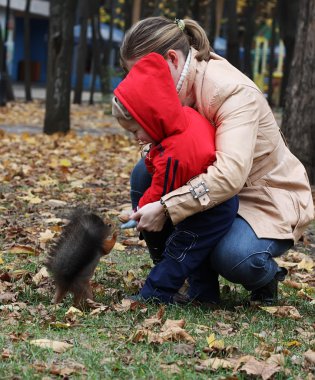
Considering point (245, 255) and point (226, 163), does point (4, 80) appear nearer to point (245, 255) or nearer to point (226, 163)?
point (245, 255)

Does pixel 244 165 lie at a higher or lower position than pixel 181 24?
lower

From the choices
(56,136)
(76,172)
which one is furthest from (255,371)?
(56,136)

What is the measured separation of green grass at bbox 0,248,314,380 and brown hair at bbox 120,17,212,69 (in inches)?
44.6

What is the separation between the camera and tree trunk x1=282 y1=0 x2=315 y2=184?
8695 mm

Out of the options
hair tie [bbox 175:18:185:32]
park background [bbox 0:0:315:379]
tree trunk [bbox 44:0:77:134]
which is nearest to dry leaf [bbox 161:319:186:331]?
park background [bbox 0:0:315:379]

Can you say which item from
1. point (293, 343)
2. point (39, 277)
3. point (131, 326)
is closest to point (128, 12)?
point (39, 277)

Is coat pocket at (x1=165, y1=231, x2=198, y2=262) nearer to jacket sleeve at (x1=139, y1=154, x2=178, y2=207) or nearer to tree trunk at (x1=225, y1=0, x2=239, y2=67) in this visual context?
jacket sleeve at (x1=139, y1=154, x2=178, y2=207)

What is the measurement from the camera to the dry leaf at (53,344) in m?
3.28

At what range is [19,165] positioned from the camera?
399 inches

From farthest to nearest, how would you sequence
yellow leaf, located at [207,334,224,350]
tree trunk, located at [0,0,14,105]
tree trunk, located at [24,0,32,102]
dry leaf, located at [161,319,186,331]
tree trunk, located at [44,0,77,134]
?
tree trunk, located at [24,0,32,102]
tree trunk, located at [0,0,14,105]
tree trunk, located at [44,0,77,134]
dry leaf, located at [161,319,186,331]
yellow leaf, located at [207,334,224,350]

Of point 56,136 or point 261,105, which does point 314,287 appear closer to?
point 261,105

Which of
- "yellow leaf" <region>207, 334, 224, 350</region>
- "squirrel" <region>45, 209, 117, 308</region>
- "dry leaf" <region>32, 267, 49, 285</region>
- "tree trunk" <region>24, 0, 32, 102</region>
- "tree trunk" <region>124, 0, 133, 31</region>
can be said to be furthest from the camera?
"tree trunk" <region>124, 0, 133, 31</region>

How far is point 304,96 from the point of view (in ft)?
28.9

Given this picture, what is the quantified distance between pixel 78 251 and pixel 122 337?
1.70ft
